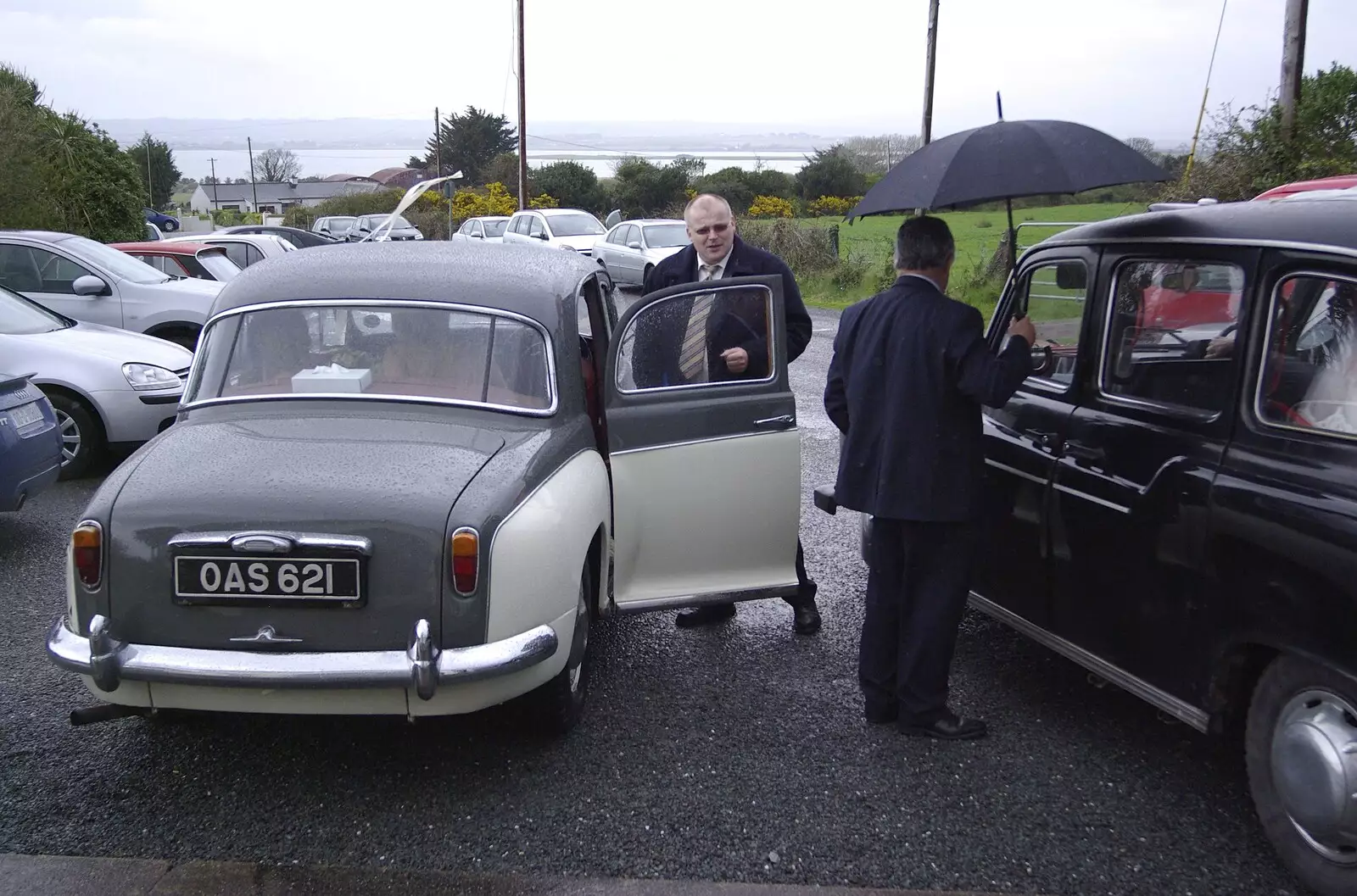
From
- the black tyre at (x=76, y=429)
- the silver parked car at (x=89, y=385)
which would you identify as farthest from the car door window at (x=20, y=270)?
the black tyre at (x=76, y=429)

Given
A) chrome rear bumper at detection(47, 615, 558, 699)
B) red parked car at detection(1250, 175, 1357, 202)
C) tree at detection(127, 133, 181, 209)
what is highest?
tree at detection(127, 133, 181, 209)

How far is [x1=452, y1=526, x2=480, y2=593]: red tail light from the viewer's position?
3.52 metres

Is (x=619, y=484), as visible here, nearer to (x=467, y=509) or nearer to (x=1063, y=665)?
(x=467, y=509)

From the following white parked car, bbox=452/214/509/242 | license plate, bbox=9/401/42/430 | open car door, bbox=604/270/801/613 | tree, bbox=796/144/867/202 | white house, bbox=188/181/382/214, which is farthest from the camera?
white house, bbox=188/181/382/214

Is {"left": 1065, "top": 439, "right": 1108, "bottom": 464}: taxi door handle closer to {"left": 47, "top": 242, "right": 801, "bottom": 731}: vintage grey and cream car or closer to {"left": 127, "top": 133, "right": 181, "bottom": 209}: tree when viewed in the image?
{"left": 47, "top": 242, "right": 801, "bottom": 731}: vintage grey and cream car

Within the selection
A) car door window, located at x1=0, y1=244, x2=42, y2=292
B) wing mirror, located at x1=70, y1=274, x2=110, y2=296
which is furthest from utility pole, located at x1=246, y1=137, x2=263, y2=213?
wing mirror, located at x1=70, y1=274, x2=110, y2=296

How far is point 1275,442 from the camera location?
3.27 metres

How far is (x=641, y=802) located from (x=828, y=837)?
0.63m

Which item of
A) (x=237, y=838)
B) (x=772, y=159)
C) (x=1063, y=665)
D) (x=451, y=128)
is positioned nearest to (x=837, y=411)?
(x=1063, y=665)

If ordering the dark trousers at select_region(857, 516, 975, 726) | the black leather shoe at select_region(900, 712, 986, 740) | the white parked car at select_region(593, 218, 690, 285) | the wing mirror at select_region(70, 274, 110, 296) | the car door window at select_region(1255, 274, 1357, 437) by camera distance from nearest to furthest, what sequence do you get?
the car door window at select_region(1255, 274, 1357, 437)
the dark trousers at select_region(857, 516, 975, 726)
the black leather shoe at select_region(900, 712, 986, 740)
the wing mirror at select_region(70, 274, 110, 296)
the white parked car at select_region(593, 218, 690, 285)

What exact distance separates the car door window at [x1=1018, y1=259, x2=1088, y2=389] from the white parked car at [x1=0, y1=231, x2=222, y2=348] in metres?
8.24

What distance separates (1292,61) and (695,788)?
13.4 m

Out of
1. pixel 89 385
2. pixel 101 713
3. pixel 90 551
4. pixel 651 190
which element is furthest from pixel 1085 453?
pixel 651 190

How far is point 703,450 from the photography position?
4.69 metres
